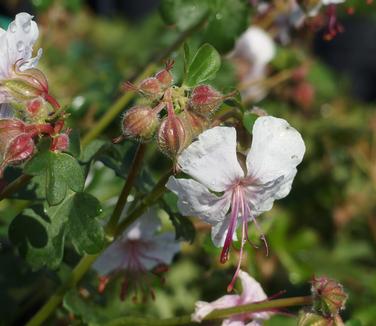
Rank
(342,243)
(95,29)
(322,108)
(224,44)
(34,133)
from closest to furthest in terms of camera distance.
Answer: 1. (34,133)
2. (224,44)
3. (342,243)
4. (322,108)
5. (95,29)

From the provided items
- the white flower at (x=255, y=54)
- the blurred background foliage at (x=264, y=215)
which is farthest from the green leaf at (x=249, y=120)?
the white flower at (x=255, y=54)

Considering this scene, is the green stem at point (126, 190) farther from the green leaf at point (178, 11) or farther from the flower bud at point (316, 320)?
the green leaf at point (178, 11)

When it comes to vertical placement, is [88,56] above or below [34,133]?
below

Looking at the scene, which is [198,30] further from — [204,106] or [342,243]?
[342,243]

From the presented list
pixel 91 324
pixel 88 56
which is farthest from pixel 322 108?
pixel 91 324

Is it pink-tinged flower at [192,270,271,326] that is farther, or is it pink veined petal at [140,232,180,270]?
pink veined petal at [140,232,180,270]

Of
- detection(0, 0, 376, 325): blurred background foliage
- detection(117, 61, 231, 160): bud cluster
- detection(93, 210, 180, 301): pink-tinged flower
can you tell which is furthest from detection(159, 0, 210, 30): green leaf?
detection(117, 61, 231, 160): bud cluster

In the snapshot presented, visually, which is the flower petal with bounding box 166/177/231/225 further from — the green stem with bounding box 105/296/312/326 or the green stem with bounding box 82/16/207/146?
the green stem with bounding box 82/16/207/146
